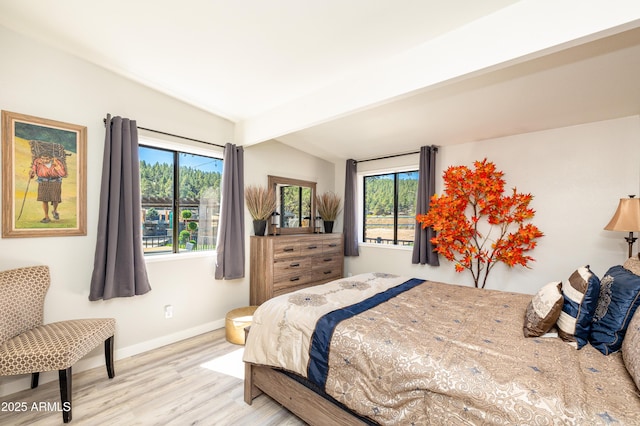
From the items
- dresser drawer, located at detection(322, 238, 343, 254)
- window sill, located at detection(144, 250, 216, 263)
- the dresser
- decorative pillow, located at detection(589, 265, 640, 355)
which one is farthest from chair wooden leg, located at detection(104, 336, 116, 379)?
decorative pillow, located at detection(589, 265, 640, 355)

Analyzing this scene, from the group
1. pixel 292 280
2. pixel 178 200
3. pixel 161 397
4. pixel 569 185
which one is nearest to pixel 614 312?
pixel 569 185

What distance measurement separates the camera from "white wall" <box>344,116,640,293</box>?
2.73 m

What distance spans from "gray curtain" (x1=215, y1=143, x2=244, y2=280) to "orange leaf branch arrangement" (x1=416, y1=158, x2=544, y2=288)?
2347 millimetres

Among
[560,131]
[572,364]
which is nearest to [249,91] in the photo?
[572,364]

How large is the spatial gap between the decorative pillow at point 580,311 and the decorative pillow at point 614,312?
4 cm

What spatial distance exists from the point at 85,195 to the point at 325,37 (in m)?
2.36

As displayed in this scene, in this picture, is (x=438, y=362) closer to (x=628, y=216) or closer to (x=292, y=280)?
(x=628, y=216)

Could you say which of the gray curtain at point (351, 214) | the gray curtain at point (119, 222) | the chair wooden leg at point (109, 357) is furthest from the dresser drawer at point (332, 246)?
the chair wooden leg at point (109, 357)

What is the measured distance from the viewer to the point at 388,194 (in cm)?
457

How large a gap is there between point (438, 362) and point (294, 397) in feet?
3.19

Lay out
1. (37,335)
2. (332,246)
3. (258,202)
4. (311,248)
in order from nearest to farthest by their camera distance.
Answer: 1. (37,335)
2. (258,202)
3. (311,248)
4. (332,246)

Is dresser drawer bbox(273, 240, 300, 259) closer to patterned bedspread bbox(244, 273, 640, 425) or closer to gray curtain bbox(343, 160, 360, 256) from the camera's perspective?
gray curtain bbox(343, 160, 360, 256)

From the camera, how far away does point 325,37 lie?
6.49 ft

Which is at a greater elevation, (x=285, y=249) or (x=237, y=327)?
(x=285, y=249)
